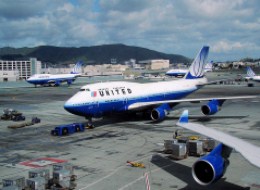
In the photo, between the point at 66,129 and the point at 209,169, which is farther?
the point at 66,129

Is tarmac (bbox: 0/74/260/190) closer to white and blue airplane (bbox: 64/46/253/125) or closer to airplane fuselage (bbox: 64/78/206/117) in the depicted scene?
white and blue airplane (bbox: 64/46/253/125)

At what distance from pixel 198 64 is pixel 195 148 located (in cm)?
2539

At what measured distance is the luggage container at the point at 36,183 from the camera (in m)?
14.3

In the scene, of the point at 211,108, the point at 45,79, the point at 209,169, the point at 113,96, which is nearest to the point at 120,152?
the point at 113,96

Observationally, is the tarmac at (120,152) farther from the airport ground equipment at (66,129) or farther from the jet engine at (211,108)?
the jet engine at (211,108)

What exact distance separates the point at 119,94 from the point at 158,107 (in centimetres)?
446

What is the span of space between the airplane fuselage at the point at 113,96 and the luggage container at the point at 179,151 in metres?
12.2

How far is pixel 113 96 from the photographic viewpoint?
3166 cm

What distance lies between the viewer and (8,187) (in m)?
13.5

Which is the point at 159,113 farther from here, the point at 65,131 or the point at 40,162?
the point at 40,162

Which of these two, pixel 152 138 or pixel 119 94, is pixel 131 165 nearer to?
pixel 152 138

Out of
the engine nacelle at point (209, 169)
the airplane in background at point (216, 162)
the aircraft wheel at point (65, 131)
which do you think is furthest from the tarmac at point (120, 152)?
the engine nacelle at point (209, 169)

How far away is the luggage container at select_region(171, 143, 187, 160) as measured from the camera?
19109 millimetres

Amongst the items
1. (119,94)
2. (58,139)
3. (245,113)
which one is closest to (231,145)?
(58,139)
